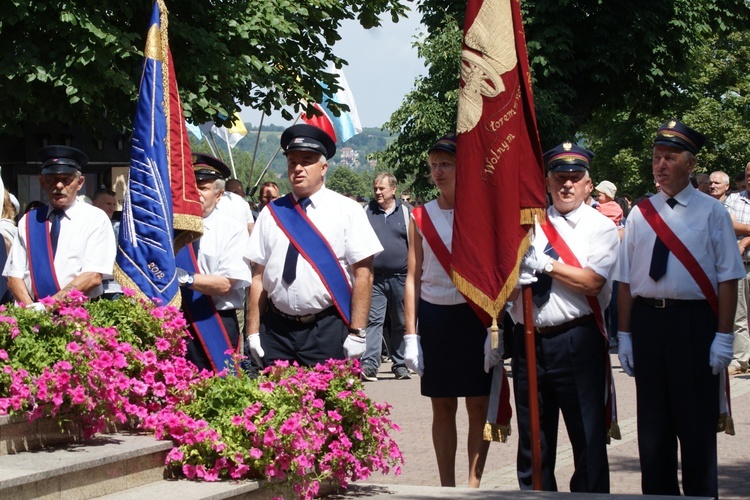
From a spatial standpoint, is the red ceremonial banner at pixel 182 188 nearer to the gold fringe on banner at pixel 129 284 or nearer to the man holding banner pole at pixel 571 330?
the gold fringe on banner at pixel 129 284

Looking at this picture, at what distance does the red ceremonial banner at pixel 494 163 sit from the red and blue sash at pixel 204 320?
1.82m

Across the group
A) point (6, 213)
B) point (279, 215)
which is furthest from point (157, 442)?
point (6, 213)

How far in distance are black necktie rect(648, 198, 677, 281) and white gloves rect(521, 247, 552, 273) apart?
1.88 ft

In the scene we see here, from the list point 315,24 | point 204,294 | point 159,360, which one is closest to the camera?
point 159,360

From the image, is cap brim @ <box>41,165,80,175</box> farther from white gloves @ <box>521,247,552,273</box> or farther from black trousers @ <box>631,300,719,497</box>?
black trousers @ <box>631,300,719,497</box>

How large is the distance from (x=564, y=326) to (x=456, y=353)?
0.74m

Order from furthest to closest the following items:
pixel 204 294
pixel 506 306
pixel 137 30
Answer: pixel 137 30
pixel 204 294
pixel 506 306

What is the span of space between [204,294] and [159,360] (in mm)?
1425

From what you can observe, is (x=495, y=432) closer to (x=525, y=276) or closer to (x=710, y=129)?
(x=525, y=276)

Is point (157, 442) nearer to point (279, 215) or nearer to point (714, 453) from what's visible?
point (279, 215)

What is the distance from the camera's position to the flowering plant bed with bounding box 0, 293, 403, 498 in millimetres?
5852

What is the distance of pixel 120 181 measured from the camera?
22.6 meters

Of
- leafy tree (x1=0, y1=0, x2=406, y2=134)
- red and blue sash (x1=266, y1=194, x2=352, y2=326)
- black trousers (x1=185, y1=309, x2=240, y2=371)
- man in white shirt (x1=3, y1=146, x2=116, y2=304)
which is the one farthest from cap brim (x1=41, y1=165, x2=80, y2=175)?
leafy tree (x1=0, y1=0, x2=406, y2=134)

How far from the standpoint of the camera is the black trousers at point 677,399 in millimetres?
6766
